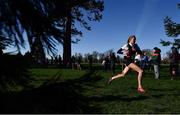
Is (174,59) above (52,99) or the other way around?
above

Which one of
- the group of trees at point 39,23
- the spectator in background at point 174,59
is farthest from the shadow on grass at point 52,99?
the spectator in background at point 174,59

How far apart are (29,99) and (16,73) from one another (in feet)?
1.73

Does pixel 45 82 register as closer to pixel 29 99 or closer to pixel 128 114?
pixel 29 99

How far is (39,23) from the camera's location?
3.59 metres

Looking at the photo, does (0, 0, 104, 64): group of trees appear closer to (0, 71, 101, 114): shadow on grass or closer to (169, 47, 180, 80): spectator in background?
(0, 71, 101, 114): shadow on grass

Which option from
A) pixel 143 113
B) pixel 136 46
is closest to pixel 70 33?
pixel 143 113

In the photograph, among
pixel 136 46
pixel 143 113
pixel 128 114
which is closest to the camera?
pixel 128 114

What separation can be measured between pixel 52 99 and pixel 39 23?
733 millimetres

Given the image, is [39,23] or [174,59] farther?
[174,59]

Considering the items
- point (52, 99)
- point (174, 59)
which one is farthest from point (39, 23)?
point (174, 59)

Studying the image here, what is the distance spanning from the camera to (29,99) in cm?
316

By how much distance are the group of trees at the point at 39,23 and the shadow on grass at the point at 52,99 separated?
0.30 metres

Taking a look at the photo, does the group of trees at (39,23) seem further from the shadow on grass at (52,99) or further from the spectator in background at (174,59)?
the spectator in background at (174,59)

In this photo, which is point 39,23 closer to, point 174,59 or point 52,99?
point 52,99
